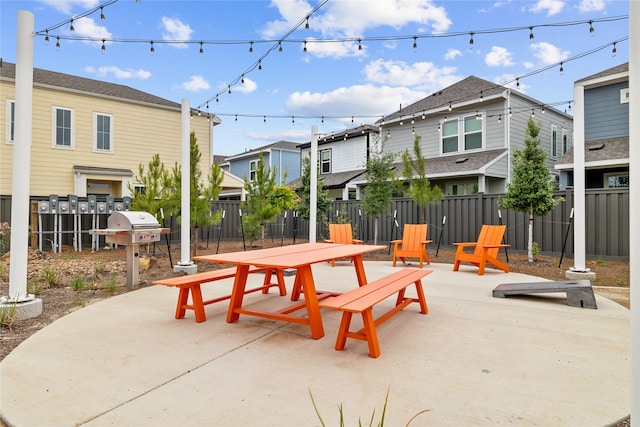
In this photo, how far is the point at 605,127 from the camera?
1155 centimetres

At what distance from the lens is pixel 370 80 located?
39.6ft

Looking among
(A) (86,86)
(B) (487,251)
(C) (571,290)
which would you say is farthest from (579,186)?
(A) (86,86)

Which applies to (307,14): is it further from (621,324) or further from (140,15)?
(621,324)

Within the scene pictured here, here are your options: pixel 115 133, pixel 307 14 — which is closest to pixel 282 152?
pixel 115 133

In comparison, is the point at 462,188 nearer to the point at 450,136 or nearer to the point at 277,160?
the point at 450,136

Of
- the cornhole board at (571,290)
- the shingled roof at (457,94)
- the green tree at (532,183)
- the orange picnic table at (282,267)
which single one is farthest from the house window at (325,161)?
the orange picnic table at (282,267)

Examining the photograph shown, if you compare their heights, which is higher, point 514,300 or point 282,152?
point 282,152

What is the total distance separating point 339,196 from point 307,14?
1266 cm

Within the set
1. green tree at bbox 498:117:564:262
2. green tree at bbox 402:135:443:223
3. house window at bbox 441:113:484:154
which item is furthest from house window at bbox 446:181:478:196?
green tree at bbox 498:117:564:262

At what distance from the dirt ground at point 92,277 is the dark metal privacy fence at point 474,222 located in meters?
0.49

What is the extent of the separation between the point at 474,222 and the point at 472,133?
4424 mm

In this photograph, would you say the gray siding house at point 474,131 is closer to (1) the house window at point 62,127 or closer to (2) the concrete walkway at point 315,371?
(2) the concrete walkway at point 315,371

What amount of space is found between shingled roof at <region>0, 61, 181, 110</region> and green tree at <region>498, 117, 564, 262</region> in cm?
1251

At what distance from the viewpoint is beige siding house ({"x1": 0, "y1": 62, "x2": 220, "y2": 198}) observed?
475 inches
